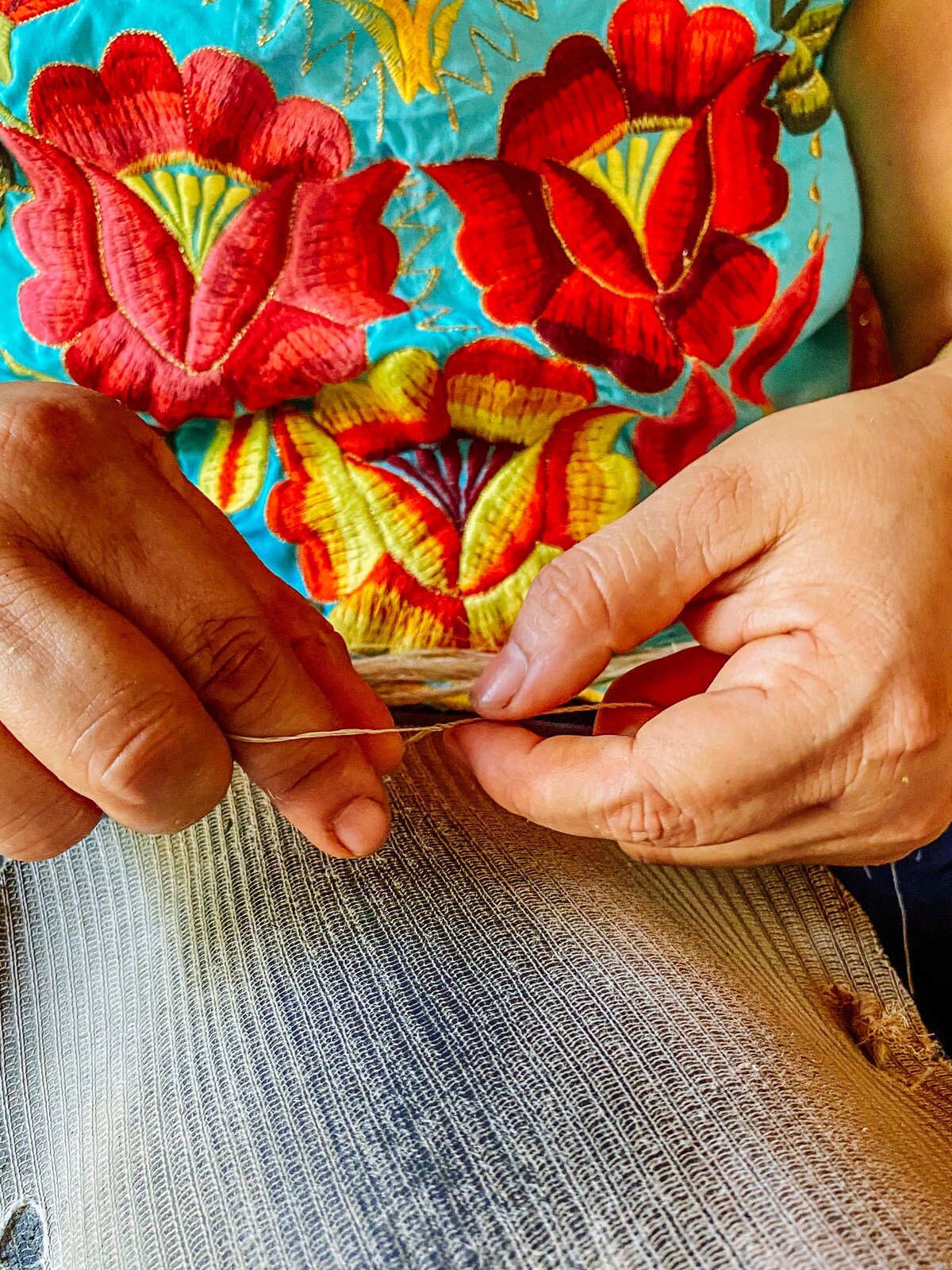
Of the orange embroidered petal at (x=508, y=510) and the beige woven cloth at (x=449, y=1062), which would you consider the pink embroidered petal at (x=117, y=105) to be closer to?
the orange embroidered petal at (x=508, y=510)

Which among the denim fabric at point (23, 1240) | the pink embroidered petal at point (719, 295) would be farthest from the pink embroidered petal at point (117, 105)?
the denim fabric at point (23, 1240)

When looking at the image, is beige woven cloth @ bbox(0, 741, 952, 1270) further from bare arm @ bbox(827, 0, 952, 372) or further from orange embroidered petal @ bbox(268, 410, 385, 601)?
bare arm @ bbox(827, 0, 952, 372)

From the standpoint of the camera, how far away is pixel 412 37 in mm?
574

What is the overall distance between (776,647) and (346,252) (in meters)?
0.37

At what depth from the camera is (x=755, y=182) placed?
0.62 m

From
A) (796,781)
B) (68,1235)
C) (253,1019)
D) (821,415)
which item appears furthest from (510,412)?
(68,1235)

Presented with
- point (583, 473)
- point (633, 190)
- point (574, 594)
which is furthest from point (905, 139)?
point (574, 594)

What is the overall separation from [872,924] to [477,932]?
1.02 feet

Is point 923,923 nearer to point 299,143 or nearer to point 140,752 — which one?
point 140,752

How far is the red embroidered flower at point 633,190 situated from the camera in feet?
1.94

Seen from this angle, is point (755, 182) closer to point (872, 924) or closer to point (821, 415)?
point (821, 415)

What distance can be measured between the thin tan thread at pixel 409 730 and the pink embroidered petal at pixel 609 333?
227mm

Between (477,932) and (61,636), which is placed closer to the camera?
(61,636)

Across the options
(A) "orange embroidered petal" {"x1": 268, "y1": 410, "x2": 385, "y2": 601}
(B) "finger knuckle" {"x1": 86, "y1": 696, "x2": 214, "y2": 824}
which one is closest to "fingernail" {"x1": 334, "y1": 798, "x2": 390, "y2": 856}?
(B) "finger knuckle" {"x1": 86, "y1": 696, "x2": 214, "y2": 824}
